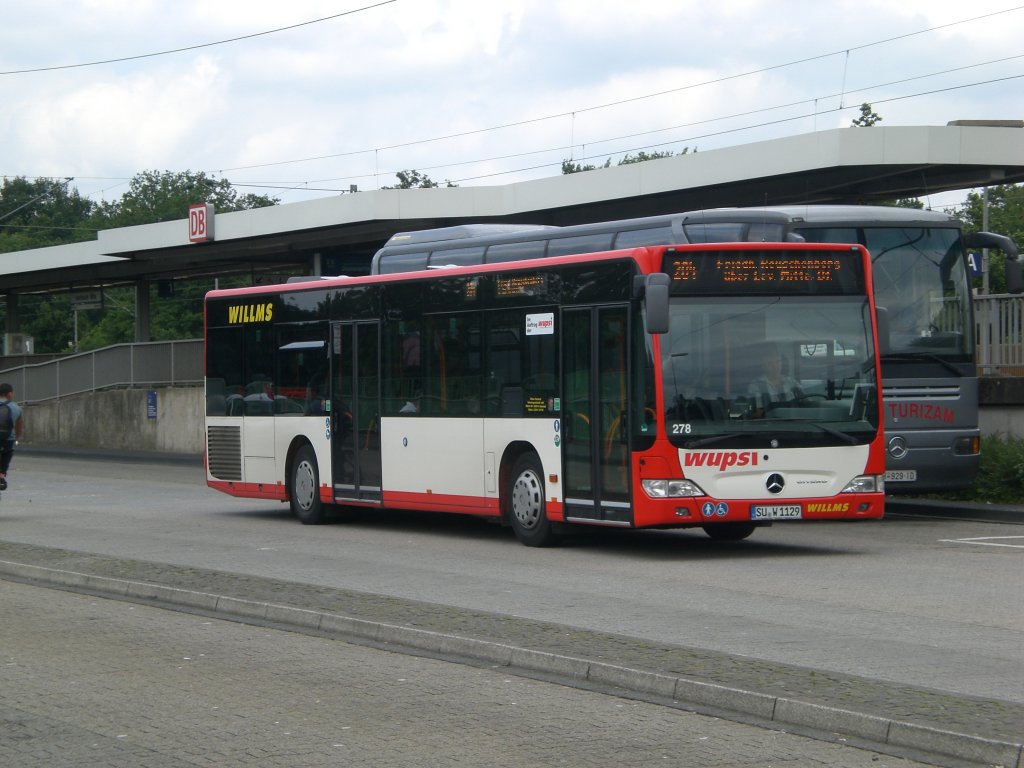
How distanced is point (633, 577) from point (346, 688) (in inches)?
211

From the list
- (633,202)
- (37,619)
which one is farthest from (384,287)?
(633,202)

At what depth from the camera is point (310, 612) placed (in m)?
10.7

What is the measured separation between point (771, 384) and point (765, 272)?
1101 mm

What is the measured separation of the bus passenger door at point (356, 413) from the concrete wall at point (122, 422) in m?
23.0

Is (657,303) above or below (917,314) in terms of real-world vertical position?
below

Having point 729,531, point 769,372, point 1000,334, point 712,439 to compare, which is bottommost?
point 729,531

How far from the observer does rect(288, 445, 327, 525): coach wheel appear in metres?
19.6

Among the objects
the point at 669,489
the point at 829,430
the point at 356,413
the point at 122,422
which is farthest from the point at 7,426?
the point at 122,422

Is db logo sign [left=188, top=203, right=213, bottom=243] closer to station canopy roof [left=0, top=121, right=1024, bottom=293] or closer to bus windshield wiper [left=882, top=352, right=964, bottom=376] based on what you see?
station canopy roof [left=0, top=121, right=1024, bottom=293]

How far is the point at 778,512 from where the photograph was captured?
14.5 m

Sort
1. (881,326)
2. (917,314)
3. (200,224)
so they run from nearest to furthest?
(881,326) → (917,314) → (200,224)

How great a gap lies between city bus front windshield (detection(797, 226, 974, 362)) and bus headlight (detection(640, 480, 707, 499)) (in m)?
5.78

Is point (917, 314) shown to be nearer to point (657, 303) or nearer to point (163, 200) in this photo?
point (657, 303)

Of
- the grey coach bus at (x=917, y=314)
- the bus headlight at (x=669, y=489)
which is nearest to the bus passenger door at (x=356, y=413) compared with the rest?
the grey coach bus at (x=917, y=314)
